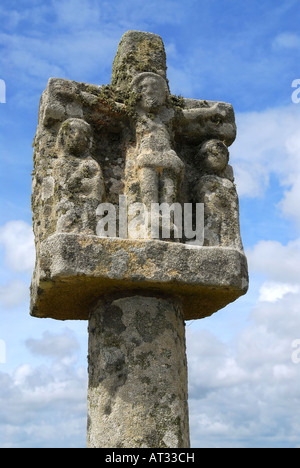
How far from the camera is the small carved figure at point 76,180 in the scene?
16.5 feet

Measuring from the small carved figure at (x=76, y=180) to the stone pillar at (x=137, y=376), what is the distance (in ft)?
2.47

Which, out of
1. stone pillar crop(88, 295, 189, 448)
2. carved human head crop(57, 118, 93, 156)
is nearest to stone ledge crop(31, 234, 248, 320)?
stone pillar crop(88, 295, 189, 448)

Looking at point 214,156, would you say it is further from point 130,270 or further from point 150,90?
point 130,270

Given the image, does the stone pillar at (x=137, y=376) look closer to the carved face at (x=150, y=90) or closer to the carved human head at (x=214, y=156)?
the carved human head at (x=214, y=156)

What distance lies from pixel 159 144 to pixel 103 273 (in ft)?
5.00

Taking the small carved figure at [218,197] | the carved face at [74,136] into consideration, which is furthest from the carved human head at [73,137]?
the small carved figure at [218,197]

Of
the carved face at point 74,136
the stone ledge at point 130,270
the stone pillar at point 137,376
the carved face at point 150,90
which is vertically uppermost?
the carved face at point 150,90

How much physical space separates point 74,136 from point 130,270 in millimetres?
1462

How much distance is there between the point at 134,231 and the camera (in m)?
5.20

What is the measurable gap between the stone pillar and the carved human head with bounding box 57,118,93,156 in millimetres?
1435

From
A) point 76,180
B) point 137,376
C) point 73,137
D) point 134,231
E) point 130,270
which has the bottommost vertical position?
point 137,376

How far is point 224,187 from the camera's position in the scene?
5688mm

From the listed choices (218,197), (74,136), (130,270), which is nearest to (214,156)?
(218,197)
